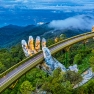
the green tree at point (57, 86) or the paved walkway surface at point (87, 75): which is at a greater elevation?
the green tree at point (57, 86)

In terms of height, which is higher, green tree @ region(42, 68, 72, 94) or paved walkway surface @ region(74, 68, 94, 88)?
green tree @ region(42, 68, 72, 94)

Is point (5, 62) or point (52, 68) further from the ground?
point (52, 68)

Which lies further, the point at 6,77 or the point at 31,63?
the point at 31,63

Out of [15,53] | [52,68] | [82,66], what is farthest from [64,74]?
[15,53]

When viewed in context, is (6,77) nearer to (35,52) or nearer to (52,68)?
(52,68)

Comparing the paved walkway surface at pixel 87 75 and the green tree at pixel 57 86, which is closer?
the green tree at pixel 57 86

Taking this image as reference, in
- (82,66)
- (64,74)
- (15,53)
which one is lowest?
(15,53)

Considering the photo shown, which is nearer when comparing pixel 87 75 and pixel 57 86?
pixel 57 86

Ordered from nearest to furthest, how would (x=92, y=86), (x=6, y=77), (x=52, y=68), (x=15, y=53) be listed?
(x=92, y=86), (x=6, y=77), (x=52, y=68), (x=15, y=53)

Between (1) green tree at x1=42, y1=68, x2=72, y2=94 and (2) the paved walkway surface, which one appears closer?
(1) green tree at x1=42, y1=68, x2=72, y2=94

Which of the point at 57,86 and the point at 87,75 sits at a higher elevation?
the point at 57,86

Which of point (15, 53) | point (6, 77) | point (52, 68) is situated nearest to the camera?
point (6, 77)
